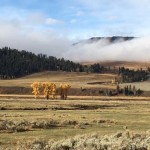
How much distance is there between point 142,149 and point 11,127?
62.2 ft

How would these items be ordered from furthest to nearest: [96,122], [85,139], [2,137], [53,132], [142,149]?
[96,122], [53,132], [2,137], [85,139], [142,149]

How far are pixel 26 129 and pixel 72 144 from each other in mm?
15224

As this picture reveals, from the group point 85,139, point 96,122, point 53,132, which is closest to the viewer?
point 85,139

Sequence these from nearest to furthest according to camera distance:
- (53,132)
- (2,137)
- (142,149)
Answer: (142,149) < (2,137) < (53,132)

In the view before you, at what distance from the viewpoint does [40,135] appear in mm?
38875

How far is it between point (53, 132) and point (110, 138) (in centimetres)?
1124

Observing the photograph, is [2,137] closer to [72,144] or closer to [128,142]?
[72,144]

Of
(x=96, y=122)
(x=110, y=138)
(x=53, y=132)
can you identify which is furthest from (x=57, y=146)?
(x=96, y=122)

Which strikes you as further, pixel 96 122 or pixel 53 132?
pixel 96 122

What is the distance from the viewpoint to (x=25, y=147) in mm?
28438

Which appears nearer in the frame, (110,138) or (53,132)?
(110,138)

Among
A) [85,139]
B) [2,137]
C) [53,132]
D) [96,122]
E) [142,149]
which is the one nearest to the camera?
[142,149]

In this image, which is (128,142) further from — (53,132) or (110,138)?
(53,132)

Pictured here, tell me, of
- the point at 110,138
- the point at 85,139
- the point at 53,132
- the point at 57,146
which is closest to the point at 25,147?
the point at 57,146
